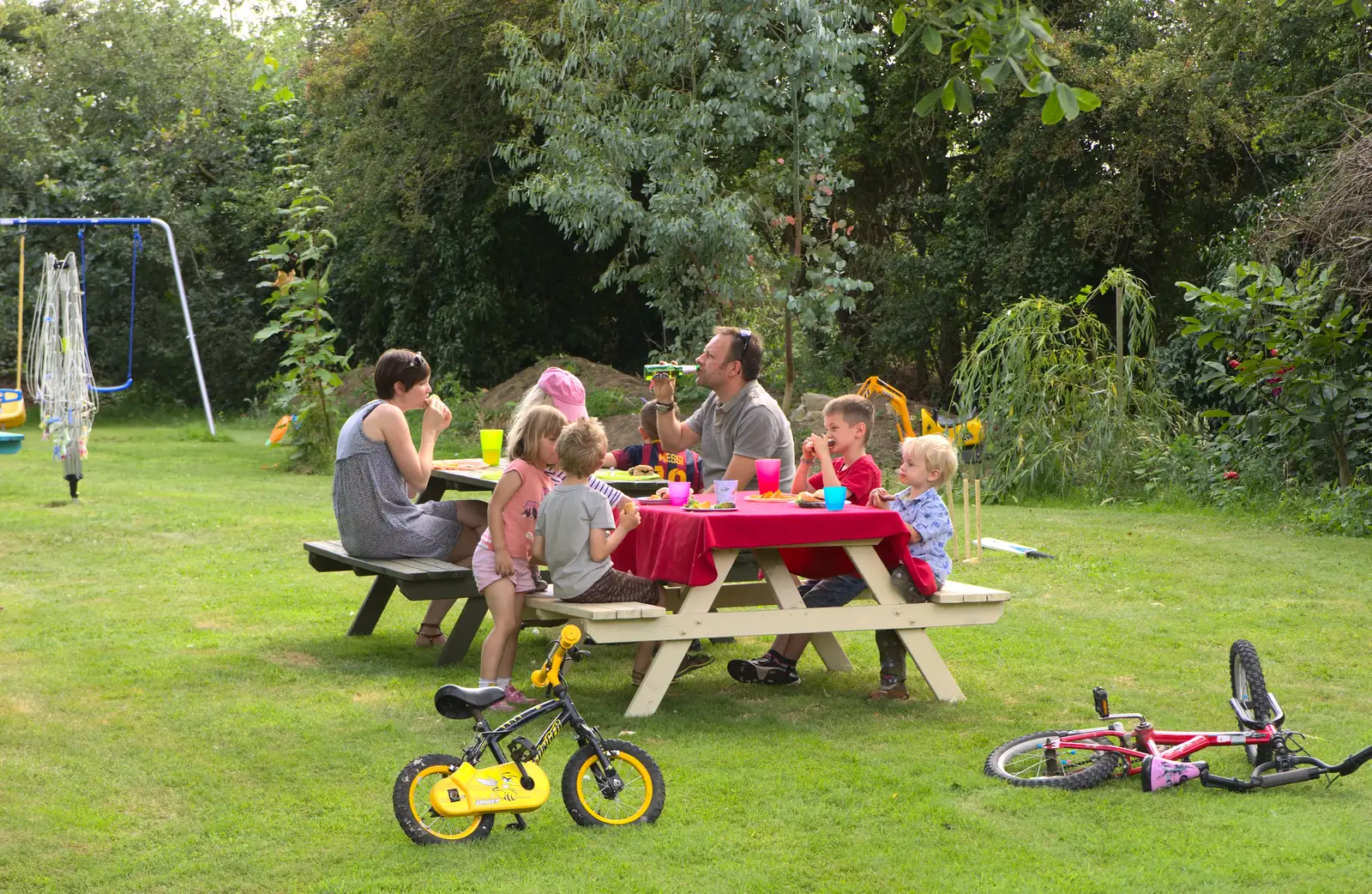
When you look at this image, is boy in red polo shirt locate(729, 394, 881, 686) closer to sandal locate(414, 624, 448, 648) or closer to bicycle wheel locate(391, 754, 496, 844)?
sandal locate(414, 624, 448, 648)

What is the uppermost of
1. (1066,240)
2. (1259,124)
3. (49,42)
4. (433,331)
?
(49,42)

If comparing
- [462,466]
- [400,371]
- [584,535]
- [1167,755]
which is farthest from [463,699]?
[462,466]

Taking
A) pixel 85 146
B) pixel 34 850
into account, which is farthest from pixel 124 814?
pixel 85 146

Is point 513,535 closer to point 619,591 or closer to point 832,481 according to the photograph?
point 619,591

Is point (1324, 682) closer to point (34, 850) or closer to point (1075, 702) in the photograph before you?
point (1075, 702)

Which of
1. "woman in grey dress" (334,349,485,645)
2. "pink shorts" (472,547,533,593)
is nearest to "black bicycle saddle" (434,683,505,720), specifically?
"pink shorts" (472,547,533,593)

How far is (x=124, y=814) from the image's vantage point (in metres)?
4.26

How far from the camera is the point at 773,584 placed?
5.56m

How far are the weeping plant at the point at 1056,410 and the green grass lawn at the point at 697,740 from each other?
10.8 feet

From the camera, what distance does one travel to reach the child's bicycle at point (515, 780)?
12.8 ft

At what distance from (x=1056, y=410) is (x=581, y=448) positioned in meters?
8.38

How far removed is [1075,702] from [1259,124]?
11.9 meters

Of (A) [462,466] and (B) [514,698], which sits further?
(A) [462,466]

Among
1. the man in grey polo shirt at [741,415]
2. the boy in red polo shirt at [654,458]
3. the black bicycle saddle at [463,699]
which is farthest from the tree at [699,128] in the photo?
the black bicycle saddle at [463,699]
